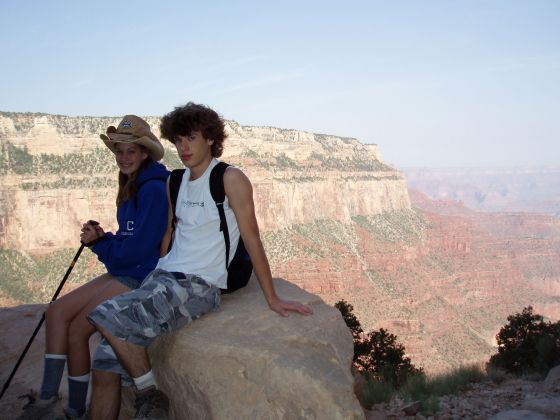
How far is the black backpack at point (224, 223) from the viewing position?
4373 millimetres

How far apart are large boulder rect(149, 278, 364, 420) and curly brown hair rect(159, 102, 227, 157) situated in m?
1.50

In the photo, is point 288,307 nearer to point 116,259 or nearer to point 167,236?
point 167,236

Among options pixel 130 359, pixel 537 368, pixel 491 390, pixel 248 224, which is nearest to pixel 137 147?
pixel 248 224

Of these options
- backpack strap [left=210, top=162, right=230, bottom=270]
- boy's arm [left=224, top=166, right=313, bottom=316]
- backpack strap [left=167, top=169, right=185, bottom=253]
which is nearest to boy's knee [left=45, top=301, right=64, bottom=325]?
backpack strap [left=167, top=169, right=185, bottom=253]

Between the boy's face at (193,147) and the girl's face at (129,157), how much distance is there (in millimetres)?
780

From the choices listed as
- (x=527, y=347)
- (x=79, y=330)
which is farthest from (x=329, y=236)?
(x=79, y=330)

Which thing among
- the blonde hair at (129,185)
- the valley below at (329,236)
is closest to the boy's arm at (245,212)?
the blonde hair at (129,185)

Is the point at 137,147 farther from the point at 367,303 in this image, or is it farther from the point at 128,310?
the point at 367,303

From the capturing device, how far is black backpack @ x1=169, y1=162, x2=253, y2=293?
4.37 m

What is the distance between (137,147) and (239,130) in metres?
63.7

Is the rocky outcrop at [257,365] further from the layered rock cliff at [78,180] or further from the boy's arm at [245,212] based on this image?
the layered rock cliff at [78,180]

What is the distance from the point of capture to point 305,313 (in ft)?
15.4

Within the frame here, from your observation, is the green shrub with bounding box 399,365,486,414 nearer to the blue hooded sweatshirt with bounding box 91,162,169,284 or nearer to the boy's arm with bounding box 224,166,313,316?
the boy's arm with bounding box 224,166,313,316

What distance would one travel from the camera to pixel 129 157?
16.9ft
